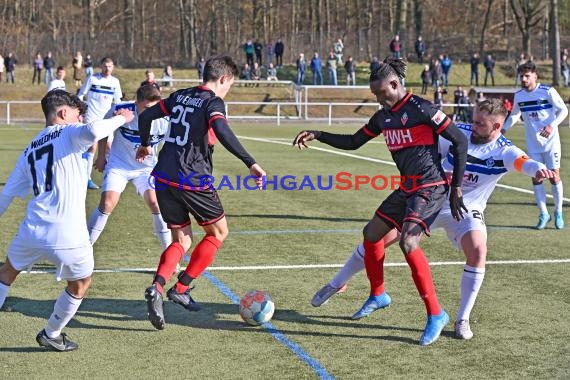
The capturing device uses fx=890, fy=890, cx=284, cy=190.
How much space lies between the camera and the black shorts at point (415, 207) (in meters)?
6.47

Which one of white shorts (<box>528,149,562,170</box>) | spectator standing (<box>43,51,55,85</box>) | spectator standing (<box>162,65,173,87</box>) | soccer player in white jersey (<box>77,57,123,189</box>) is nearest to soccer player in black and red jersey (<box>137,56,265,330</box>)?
white shorts (<box>528,149,562,170</box>)

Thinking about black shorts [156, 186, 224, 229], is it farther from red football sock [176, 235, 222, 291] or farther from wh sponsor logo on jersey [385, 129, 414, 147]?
wh sponsor logo on jersey [385, 129, 414, 147]

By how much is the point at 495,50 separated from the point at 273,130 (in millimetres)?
32795

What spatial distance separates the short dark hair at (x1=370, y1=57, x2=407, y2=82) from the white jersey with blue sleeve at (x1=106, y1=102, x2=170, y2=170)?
3.10 m

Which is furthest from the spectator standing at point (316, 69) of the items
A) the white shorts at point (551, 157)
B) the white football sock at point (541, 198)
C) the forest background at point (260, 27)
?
the white football sock at point (541, 198)

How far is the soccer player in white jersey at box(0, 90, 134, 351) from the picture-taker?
18.7 feet

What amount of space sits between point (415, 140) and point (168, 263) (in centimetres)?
209

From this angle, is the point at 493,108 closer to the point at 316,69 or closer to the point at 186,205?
the point at 186,205

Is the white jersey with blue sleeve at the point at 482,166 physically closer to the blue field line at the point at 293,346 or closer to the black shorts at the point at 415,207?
the black shorts at the point at 415,207

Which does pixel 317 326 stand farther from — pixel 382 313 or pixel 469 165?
pixel 469 165

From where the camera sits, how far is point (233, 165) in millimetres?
19016

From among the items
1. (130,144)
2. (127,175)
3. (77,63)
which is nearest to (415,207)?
(127,175)

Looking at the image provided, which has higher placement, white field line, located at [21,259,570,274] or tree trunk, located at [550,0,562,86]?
tree trunk, located at [550,0,562,86]

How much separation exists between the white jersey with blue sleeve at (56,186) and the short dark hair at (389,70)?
1934mm
